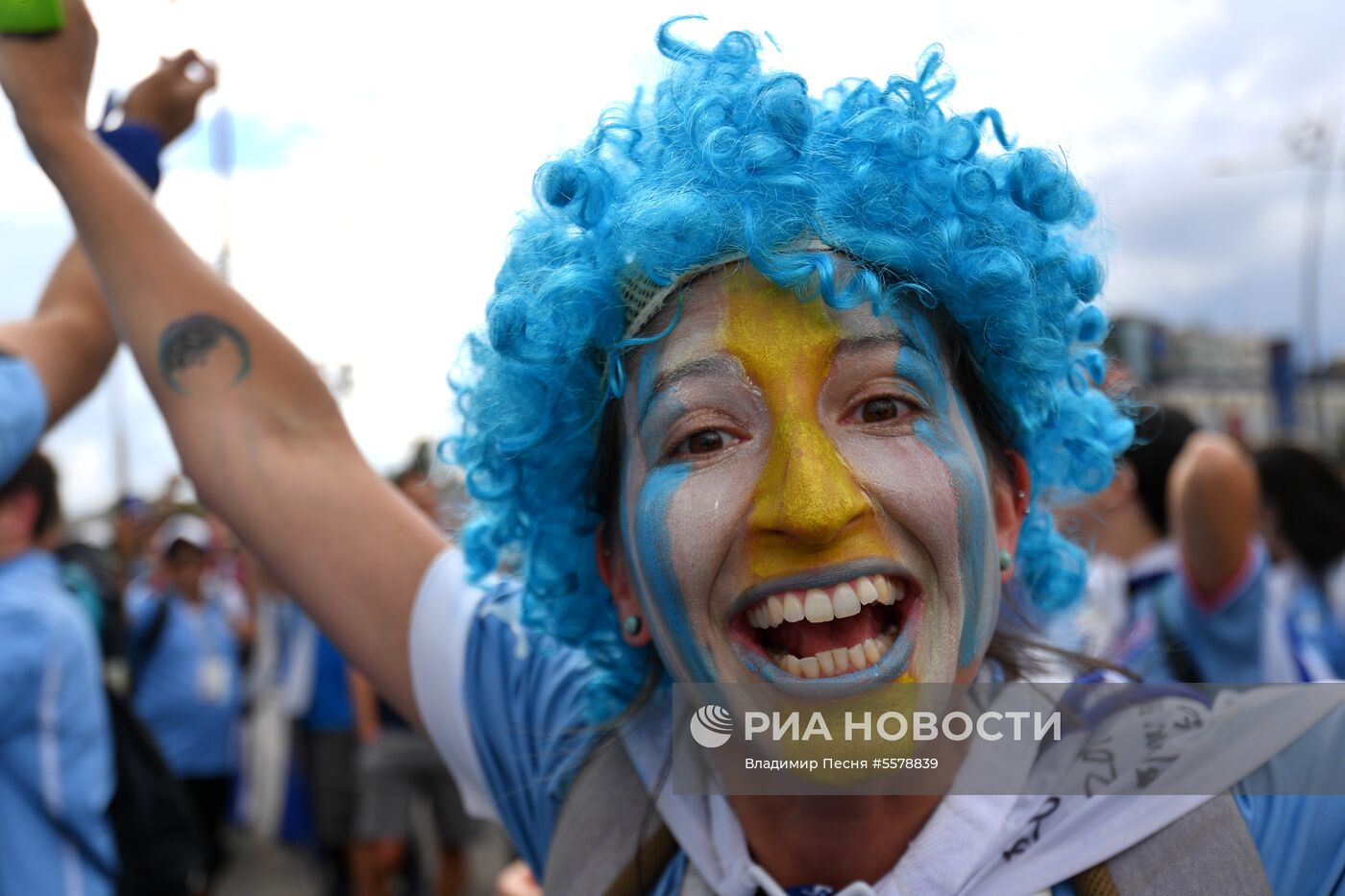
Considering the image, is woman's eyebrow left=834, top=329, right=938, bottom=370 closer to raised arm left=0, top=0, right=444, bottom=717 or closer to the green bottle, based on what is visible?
raised arm left=0, top=0, right=444, bottom=717

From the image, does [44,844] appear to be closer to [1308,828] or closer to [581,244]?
[581,244]

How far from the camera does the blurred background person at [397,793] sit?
534 cm

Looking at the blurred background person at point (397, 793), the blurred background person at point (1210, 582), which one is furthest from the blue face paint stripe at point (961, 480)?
the blurred background person at point (397, 793)

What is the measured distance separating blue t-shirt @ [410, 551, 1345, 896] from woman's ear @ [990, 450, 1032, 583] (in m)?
0.65

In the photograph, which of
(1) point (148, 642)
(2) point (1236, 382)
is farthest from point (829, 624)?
(2) point (1236, 382)

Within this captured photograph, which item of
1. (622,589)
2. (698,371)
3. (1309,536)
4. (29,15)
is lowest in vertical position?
(1309,536)

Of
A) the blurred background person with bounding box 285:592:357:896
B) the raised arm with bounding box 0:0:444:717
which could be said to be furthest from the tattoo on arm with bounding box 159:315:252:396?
the blurred background person with bounding box 285:592:357:896

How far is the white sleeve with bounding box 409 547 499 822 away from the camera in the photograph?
5.64 feet

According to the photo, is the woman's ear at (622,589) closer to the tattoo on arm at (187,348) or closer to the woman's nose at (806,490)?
the woman's nose at (806,490)

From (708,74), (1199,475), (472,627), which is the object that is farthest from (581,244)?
(1199,475)

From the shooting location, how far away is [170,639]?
236 inches

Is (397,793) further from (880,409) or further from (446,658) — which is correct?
(880,409)

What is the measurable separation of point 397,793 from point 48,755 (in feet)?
9.87

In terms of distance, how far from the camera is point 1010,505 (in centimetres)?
152
